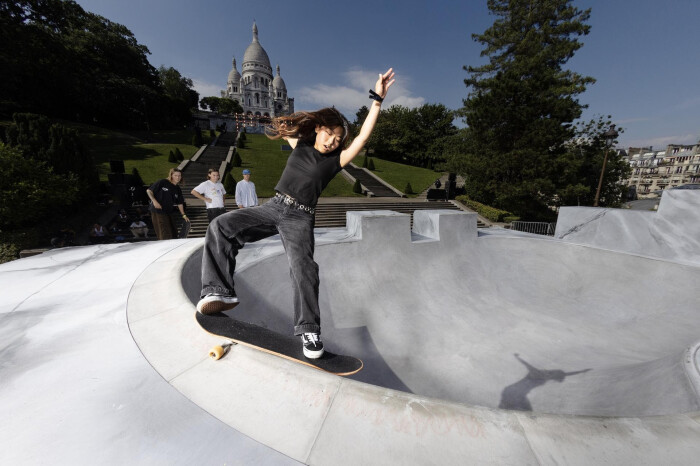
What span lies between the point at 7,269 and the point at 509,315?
8500 mm

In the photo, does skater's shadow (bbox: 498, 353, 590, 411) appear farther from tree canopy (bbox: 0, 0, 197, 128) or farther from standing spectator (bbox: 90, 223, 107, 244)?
tree canopy (bbox: 0, 0, 197, 128)

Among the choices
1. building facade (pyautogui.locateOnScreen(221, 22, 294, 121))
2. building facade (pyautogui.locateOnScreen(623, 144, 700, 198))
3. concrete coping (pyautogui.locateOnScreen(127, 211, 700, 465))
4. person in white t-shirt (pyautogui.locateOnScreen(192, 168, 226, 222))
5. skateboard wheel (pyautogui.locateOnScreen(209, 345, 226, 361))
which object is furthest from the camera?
building facade (pyautogui.locateOnScreen(221, 22, 294, 121))

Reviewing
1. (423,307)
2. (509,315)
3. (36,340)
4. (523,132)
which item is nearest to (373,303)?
(423,307)

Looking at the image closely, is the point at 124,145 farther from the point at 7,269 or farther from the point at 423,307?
the point at 423,307

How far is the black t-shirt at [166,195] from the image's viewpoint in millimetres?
6414

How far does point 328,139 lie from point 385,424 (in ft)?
7.07

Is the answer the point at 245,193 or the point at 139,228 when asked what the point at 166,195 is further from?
the point at 139,228

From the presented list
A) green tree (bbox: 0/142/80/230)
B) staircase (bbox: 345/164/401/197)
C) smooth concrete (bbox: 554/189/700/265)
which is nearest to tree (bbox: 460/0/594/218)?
staircase (bbox: 345/164/401/197)

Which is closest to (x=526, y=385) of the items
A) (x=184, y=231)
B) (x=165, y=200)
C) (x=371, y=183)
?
(x=165, y=200)

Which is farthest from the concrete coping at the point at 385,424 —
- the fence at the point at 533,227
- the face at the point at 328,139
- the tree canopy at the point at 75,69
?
the tree canopy at the point at 75,69

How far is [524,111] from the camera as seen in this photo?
18891 millimetres

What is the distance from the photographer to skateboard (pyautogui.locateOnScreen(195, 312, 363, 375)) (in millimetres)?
2042

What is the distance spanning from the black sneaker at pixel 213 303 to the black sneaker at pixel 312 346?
0.77 meters

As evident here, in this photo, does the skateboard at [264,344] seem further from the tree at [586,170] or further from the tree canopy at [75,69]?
the tree canopy at [75,69]
